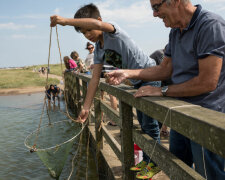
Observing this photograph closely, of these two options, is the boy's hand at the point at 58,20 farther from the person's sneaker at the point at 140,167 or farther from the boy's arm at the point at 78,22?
the person's sneaker at the point at 140,167

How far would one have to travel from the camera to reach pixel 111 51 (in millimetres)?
2395

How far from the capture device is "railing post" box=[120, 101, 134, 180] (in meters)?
2.37

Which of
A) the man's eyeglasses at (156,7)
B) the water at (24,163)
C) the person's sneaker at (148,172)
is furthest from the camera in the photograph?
the water at (24,163)

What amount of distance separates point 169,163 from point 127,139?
845mm

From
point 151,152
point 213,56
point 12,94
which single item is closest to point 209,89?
point 213,56

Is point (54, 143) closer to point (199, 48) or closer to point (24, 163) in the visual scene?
point (24, 163)

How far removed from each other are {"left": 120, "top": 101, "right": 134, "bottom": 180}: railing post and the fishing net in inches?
21.9

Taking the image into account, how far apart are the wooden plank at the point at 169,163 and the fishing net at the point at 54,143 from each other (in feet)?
2.98

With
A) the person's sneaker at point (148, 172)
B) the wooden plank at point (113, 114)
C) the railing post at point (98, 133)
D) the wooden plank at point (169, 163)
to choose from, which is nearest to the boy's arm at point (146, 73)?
the wooden plank at point (169, 163)


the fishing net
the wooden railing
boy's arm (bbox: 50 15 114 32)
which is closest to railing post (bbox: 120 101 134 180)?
the wooden railing

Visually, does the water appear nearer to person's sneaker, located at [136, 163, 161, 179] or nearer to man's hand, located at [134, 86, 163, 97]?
person's sneaker, located at [136, 163, 161, 179]

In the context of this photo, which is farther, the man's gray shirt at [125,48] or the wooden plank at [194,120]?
the man's gray shirt at [125,48]

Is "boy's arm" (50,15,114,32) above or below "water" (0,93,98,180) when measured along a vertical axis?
above

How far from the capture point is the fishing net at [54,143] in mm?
2707
